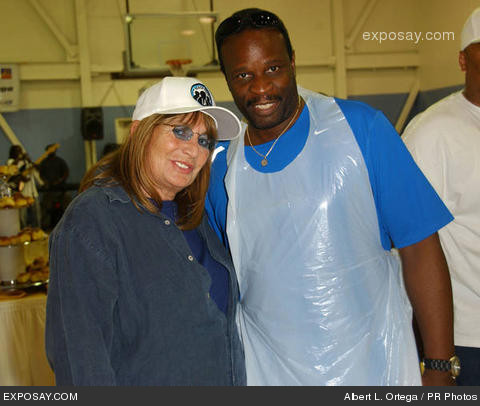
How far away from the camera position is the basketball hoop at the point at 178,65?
291 inches

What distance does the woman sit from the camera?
1.21 metres

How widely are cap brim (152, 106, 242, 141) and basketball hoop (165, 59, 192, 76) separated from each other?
239 inches

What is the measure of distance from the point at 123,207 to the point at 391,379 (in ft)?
2.65

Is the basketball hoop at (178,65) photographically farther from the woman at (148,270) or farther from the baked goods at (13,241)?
the woman at (148,270)

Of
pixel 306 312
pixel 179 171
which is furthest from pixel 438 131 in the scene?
pixel 179 171

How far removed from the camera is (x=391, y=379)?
4.70 ft

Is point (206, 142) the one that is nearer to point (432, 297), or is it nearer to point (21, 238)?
point (432, 297)

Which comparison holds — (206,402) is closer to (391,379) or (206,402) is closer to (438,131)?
(391,379)

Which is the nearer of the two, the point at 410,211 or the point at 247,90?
the point at 410,211

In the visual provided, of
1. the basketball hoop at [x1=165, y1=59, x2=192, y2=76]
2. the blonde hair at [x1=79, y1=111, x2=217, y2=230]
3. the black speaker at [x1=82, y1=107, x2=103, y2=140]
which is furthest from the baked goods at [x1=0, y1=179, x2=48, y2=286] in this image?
the black speaker at [x1=82, y1=107, x2=103, y2=140]

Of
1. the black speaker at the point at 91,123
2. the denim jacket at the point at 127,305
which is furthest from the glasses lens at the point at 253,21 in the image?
the black speaker at the point at 91,123

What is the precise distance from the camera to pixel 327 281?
142 centimetres

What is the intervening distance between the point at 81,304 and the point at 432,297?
87 centimetres

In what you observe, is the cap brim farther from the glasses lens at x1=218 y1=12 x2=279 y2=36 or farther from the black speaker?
the black speaker
